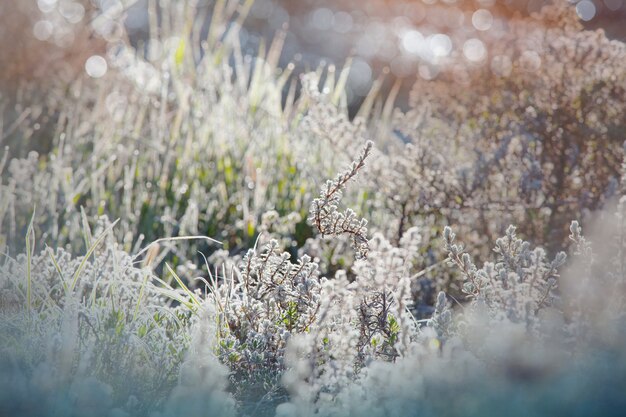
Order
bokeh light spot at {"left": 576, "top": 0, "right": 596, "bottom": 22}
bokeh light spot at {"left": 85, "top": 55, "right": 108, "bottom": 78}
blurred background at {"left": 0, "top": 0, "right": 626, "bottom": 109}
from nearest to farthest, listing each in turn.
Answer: blurred background at {"left": 0, "top": 0, "right": 626, "bottom": 109}, bokeh light spot at {"left": 85, "top": 55, "right": 108, "bottom": 78}, bokeh light spot at {"left": 576, "top": 0, "right": 596, "bottom": 22}

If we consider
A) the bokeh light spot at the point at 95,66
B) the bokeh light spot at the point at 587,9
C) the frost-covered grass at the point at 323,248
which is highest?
the bokeh light spot at the point at 587,9

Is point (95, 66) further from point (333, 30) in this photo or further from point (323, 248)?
point (333, 30)

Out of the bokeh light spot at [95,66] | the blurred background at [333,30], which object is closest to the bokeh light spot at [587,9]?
the blurred background at [333,30]

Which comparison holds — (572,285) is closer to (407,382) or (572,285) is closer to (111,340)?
(407,382)

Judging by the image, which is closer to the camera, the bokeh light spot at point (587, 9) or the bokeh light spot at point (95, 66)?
the bokeh light spot at point (95, 66)

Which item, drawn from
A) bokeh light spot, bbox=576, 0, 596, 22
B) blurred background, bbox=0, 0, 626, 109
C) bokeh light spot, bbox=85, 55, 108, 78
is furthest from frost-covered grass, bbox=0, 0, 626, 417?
bokeh light spot, bbox=576, 0, 596, 22

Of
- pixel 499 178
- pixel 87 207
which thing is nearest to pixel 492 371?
pixel 499 178

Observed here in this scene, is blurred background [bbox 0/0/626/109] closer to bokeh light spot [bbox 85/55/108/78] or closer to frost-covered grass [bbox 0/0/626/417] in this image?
bokeh light spot [bbox 85/55/108/78]

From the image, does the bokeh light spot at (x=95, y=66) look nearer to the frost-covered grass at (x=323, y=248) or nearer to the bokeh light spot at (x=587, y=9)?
the frost-covered grass at (x=323, y=248)
